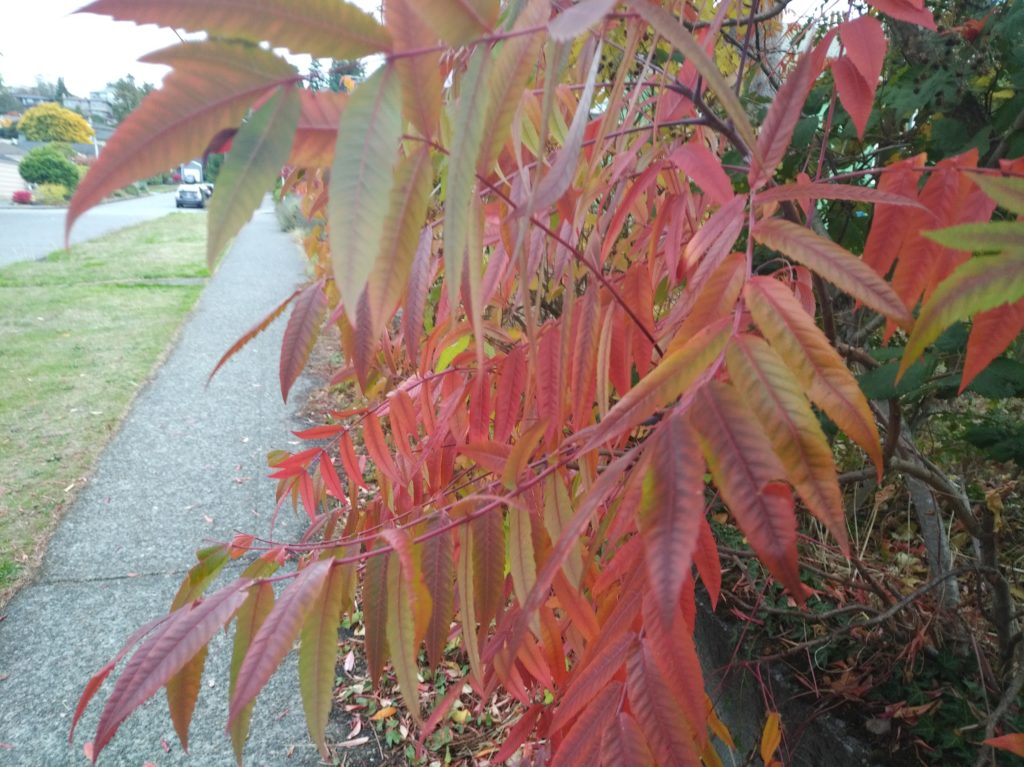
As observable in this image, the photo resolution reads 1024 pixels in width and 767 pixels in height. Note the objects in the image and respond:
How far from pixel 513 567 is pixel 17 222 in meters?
20.7

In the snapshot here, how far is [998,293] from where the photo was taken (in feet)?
1.38

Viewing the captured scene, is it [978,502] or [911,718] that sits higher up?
[978,502]

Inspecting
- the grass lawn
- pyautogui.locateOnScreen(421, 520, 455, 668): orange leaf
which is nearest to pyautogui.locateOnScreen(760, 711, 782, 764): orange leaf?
pyautogui.locateOnScreen(421, 520, 455, 668): orange leaf

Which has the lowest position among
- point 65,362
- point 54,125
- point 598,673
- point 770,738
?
point 65,362

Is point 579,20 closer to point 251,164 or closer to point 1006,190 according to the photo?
point 251,164

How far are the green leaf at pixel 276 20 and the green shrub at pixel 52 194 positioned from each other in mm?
28841

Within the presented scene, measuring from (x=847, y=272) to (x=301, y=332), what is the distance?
1.92ft

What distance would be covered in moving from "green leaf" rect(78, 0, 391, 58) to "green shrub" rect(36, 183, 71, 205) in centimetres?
2884

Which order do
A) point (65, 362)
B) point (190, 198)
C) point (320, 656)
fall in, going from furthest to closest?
point (190, 198) → point (65, 362) → point (320, 656)

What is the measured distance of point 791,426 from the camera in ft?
1.30

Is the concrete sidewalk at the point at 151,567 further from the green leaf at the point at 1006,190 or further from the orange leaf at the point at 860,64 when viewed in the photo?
the green leaf at the point at 1006,190

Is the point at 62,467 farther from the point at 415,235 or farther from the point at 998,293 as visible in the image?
the point at 998,293

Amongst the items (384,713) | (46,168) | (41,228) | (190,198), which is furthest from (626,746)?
(46,168)

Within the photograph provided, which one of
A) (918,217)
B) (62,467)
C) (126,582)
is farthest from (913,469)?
(62,467)
